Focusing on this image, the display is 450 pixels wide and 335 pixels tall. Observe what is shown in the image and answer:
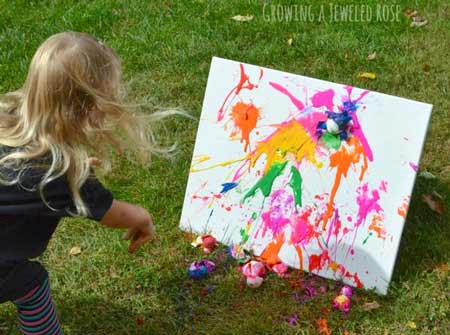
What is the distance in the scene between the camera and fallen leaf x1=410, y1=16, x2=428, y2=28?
12.4ft

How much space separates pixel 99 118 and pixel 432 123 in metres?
1.89

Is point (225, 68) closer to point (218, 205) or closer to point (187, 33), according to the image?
point (218, 205)

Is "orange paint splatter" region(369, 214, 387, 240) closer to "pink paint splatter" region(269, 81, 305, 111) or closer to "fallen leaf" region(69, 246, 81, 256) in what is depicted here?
"pink paint splatter" region(269, 81, 305, 111)

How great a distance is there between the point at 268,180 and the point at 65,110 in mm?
938

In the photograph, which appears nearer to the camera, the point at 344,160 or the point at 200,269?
the point at 344,160

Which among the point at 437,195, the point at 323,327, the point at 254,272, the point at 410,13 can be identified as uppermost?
the point at 410,13

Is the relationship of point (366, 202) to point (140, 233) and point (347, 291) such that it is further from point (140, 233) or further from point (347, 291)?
point (140, 233)

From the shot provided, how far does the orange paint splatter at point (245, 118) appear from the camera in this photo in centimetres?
245

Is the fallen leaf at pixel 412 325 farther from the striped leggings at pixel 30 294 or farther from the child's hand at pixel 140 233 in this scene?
the striped leggings at pixel 30 294

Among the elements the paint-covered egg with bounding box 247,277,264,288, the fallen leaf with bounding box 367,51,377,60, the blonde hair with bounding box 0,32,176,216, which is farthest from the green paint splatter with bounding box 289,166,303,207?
the fallen leaf with bounding box 367,51,377,60

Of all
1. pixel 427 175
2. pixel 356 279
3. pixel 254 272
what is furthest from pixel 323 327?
pixel 427 175

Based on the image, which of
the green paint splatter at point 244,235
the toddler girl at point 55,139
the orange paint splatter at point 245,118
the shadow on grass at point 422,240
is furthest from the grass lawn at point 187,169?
the toddler girl at point 55,139

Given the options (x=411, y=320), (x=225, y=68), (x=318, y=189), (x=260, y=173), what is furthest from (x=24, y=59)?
(x=411, y=320)

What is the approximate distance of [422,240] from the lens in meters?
2.48
